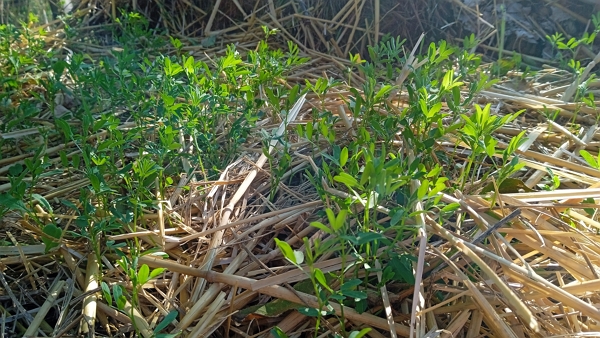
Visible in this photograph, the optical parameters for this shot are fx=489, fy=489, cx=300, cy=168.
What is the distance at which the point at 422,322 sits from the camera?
0.95 m

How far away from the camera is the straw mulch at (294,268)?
97 centimetres

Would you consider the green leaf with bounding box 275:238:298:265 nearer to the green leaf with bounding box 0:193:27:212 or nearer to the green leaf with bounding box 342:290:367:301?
the green leaf with bounding box 342:290:367:301

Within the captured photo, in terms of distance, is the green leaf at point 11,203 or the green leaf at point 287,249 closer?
the green leaf at point 287,249

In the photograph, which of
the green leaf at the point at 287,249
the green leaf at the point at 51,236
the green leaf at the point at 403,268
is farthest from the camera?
the green leaf at the point at 51,236

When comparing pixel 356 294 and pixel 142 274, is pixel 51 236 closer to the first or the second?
pixel 142 274

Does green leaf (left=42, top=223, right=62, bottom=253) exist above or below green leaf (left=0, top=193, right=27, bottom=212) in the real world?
below

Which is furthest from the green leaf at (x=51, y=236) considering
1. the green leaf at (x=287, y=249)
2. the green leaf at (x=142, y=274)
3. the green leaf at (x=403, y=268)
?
the green leaf at (x=403, y=268)

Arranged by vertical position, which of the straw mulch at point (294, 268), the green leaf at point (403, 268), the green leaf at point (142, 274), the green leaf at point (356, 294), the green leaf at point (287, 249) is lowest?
the straw mulch at point (294, 268)

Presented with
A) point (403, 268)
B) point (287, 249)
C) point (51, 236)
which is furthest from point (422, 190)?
point (51, 236)

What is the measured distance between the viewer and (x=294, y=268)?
1.10m

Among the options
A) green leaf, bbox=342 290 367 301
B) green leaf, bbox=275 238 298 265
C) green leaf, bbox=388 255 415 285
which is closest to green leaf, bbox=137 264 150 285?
green leaf, bbox=275 238 298 265

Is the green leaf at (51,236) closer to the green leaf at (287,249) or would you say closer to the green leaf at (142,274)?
the green leaf at (142,274)

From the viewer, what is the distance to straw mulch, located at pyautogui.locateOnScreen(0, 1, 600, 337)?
973mm

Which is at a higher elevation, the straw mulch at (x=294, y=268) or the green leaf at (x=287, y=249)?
the green leaf at (x=287, y=249)
